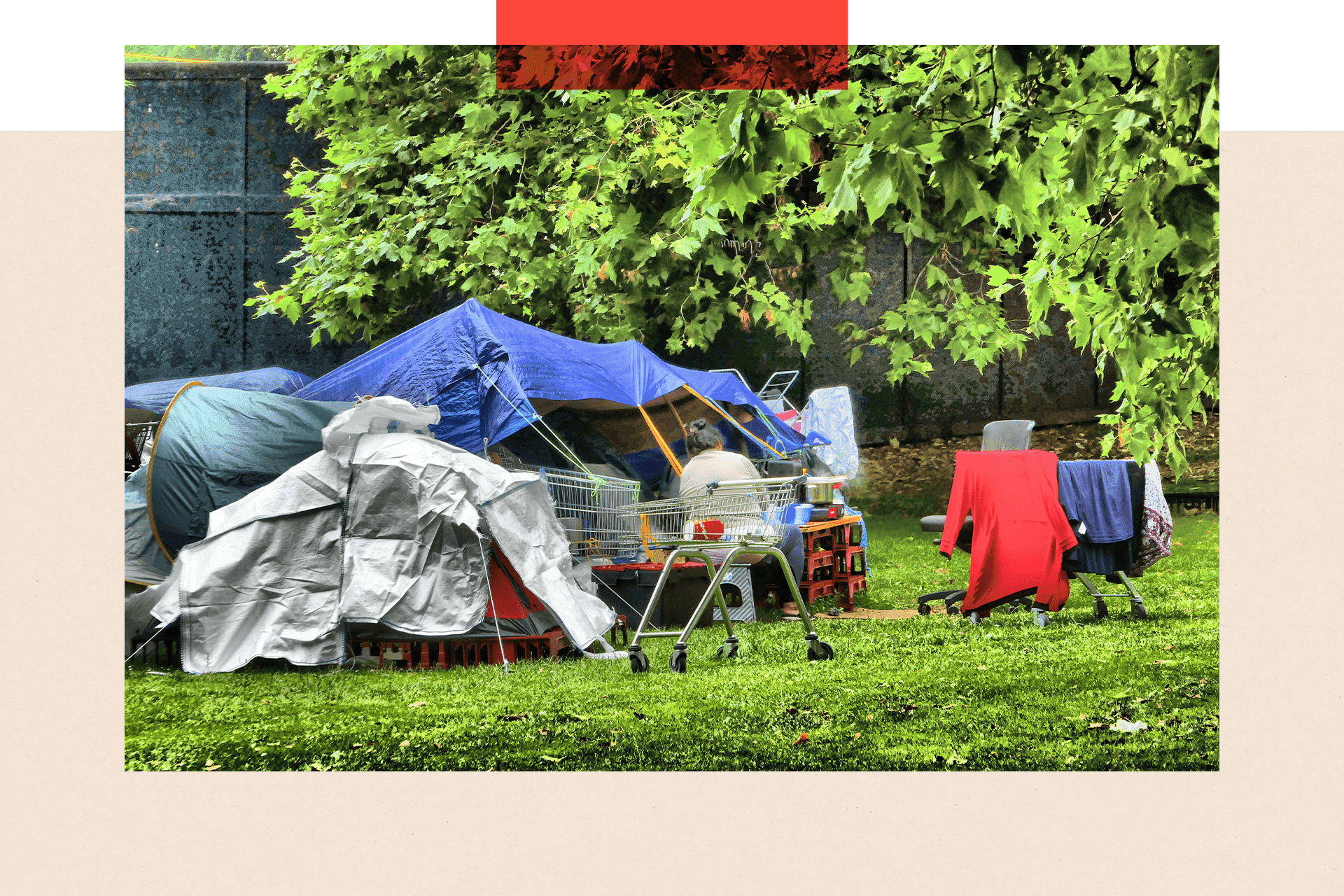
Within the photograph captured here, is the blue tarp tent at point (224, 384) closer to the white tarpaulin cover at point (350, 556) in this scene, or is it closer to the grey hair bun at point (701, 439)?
the white tarpaulin cover at point (350, 556)

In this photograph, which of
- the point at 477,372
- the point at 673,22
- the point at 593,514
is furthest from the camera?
the point at 477,372

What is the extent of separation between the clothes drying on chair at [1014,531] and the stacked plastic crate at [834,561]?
3.10ft

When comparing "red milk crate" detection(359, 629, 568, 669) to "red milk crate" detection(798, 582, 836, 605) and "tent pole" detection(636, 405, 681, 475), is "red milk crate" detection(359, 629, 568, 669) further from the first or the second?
"red milk crate" detection(798, 582, 836, 605)

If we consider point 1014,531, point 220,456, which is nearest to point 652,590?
point 1014,531

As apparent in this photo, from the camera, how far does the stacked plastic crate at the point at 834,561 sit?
24.1 ft

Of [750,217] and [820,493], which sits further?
[820,493]

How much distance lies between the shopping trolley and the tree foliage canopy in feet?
3.03

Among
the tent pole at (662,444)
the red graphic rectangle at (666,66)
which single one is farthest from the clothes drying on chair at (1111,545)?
the red graphic rectangle at (666,66)

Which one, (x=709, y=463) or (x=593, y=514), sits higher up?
(x=709, y=463)

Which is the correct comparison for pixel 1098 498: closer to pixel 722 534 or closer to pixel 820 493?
pixel 820 493

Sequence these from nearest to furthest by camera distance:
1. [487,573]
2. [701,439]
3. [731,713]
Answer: [731,713]
[487,573]
[701,439]

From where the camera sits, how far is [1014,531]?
6496 millimetres

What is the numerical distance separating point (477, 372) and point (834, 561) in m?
2.70
